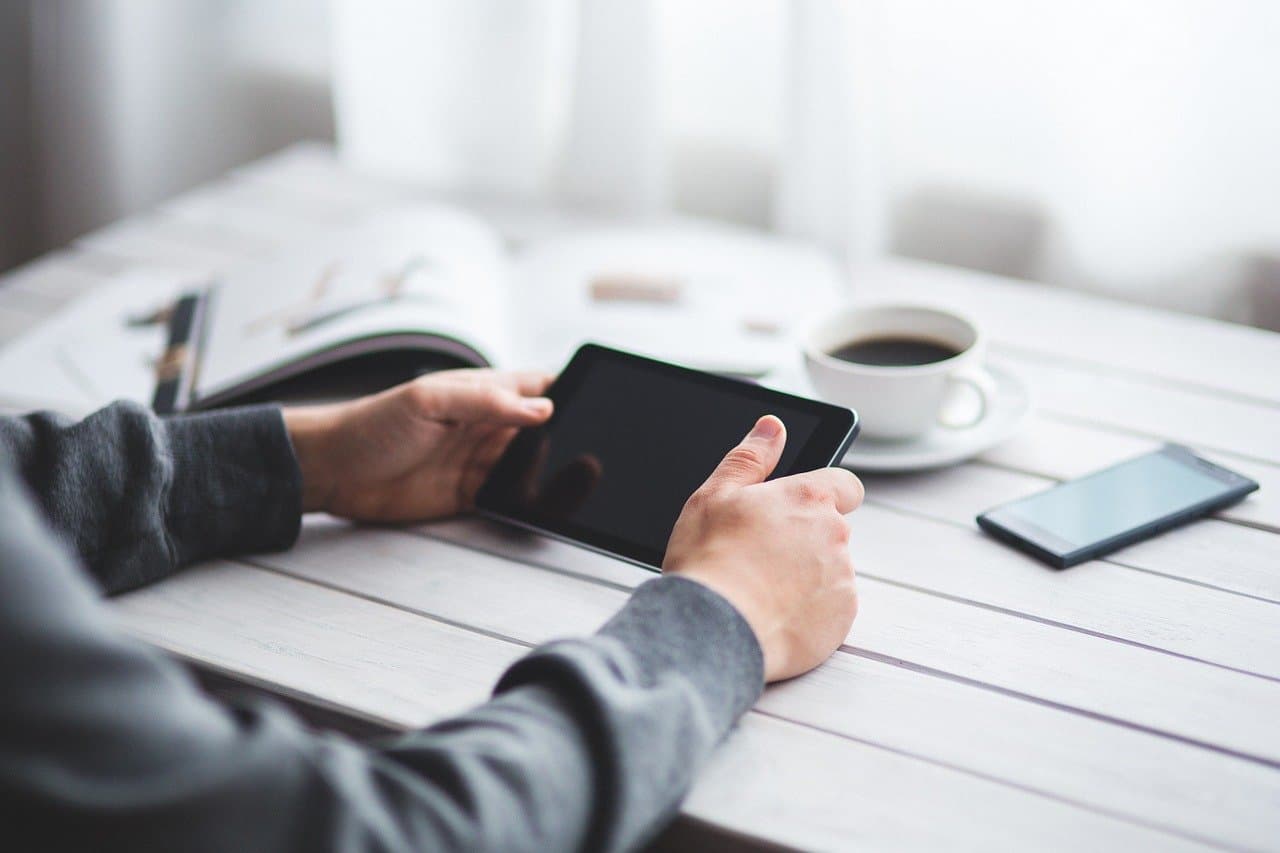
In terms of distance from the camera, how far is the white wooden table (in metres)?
0.55

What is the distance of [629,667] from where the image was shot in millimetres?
550

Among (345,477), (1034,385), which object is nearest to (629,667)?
(345,477)

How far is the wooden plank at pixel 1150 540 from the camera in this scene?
2.40ft

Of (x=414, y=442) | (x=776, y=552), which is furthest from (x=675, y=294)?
(x=776, y=552)

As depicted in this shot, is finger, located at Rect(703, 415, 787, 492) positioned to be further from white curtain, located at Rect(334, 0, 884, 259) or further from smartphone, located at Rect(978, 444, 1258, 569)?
white curtain, located at Rect(334, 0, 884, 259)

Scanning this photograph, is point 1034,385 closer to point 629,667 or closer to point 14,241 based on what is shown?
point 629,667

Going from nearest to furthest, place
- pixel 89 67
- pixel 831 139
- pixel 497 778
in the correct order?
pixel 497 778 < pixel 831 139 < pixel 89 67

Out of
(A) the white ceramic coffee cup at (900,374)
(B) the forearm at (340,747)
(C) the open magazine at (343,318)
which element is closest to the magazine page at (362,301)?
(C) the open magazine at (343,318)

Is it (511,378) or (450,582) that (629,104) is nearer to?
(511,378)

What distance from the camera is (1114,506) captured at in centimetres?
78

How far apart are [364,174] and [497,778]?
1070 mm

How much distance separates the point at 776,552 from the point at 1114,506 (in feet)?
0.91

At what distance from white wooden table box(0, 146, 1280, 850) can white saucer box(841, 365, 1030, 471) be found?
0.06 ft

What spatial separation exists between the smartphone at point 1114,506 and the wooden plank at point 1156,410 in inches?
2.3
